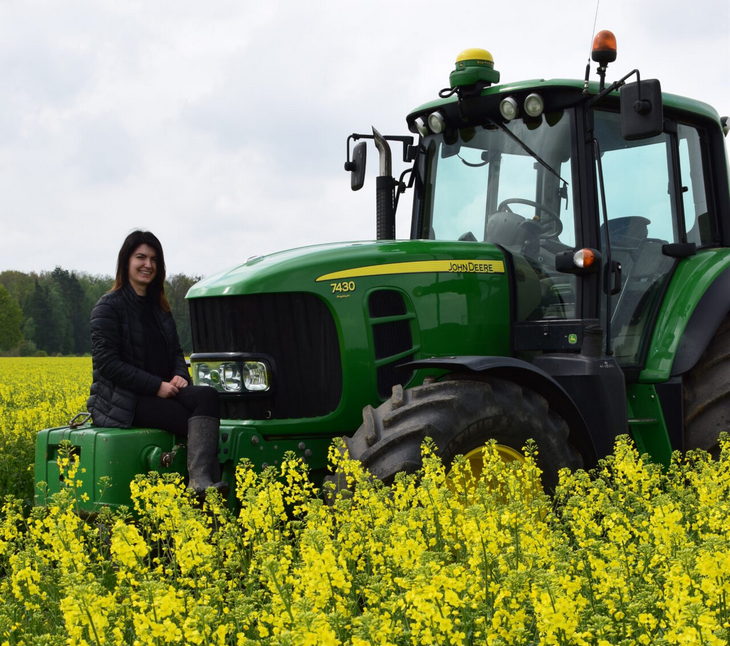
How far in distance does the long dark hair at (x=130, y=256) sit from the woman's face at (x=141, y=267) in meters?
0.03

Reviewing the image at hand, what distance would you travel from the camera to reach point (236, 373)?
5.79m

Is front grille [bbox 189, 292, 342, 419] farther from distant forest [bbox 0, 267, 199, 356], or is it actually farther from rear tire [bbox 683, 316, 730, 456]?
distant forest [bbox 0, 267, 199, 356]

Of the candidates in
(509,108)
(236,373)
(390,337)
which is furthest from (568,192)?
(236,373)

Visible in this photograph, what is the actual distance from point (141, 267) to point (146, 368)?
59cm

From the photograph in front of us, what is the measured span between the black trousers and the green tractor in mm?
96

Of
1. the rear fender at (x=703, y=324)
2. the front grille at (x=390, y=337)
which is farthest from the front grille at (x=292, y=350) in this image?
the rear fender at (x=703, y=324)

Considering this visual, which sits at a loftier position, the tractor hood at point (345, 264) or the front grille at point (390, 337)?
the tractor hood at point (345, 264)

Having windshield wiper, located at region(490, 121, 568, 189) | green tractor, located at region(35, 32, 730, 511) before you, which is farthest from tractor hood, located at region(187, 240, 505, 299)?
windshield wiper, located at region(490, 121, 568, 189)

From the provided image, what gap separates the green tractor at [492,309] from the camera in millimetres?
5422

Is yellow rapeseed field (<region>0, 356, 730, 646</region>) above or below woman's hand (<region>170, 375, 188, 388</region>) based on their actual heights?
below

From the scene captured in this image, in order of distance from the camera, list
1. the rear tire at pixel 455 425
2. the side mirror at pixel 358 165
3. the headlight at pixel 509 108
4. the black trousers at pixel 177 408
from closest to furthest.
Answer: the rear tire at pixel 455 425 < the black trousers at pixel 177 408 < the headlight at pixel 509 108 < the side mirror at pixel 358 165

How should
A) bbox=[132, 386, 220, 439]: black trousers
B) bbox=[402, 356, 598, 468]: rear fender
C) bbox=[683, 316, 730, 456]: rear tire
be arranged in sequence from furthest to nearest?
bbox=[683, 316, 730, 456]: rear tire → bbox=[132, 386, 220, 439]: black trousers → bbox=[402, 356, 598, 468]: rear fender

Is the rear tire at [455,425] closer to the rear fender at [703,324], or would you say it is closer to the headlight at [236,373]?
the headlight at [236,373]

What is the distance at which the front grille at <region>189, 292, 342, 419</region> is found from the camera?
5676 mm
